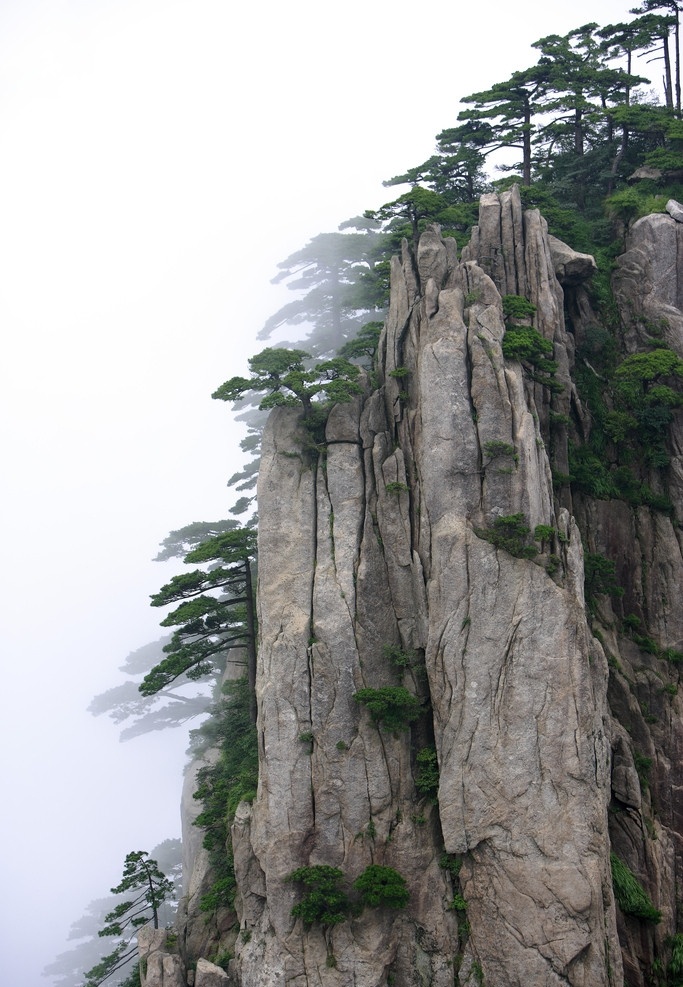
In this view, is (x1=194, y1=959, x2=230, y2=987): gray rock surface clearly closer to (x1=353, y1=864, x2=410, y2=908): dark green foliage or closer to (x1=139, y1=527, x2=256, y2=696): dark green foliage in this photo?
(x1=353, y1=864, x2=410, y2=908): dark green foliage

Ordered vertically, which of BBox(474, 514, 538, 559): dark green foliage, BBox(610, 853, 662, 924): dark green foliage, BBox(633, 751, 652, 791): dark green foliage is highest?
BBox(474, 514, 538, 559): dark green foliage

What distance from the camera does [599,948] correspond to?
26.4 meters

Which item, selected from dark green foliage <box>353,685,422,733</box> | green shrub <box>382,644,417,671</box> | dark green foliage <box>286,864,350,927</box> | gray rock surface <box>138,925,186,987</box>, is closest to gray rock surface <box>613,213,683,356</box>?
green shrub <box>382,644,417,671</box>

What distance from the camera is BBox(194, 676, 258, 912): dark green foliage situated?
3119cm

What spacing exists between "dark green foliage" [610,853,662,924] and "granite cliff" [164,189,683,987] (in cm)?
27

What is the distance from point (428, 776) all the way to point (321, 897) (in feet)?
18.0

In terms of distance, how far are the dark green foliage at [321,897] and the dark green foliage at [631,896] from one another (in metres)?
9.72

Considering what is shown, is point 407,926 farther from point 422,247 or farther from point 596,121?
point 596,121

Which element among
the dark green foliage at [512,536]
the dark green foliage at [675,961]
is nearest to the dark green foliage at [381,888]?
the dark green foliage at [675,961]

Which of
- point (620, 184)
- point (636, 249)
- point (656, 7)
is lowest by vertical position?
point (636, 249)

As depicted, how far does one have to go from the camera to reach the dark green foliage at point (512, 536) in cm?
2914

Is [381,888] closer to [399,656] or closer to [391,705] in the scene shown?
[391,705]

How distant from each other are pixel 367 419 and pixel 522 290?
9.55 m

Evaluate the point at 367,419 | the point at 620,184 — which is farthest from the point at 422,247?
the point at 620,184
